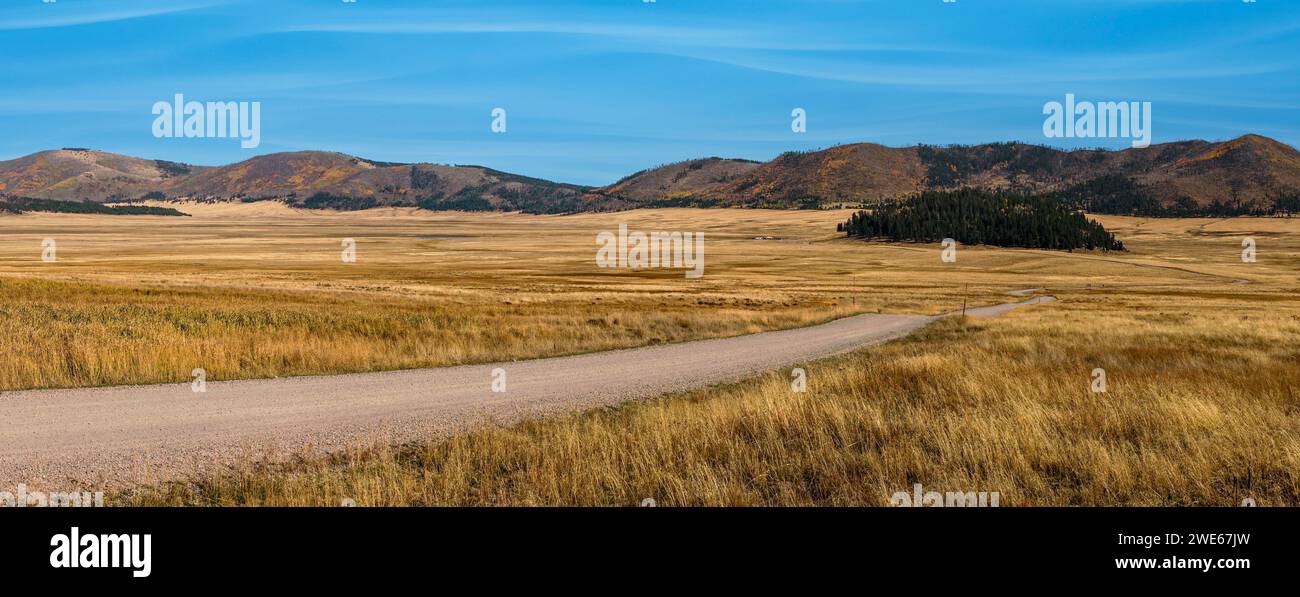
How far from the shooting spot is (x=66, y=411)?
1332cm

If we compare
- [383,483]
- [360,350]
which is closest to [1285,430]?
[383,483]

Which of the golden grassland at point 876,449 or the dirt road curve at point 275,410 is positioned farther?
the dirt road curve at point 275,410

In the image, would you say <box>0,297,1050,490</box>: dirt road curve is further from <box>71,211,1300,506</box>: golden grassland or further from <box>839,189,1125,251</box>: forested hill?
<box>839,189,1125,251</box>: forested hill

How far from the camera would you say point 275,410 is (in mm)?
14016

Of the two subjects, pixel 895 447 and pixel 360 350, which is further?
pixel 360 350

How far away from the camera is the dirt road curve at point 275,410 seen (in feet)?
34.2

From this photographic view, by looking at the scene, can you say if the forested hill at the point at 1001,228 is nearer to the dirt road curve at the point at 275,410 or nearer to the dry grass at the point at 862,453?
the dirt road curve at the point at 275,410

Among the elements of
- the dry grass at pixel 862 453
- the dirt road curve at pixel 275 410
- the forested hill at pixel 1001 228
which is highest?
the forested hill at pixel 1001 228

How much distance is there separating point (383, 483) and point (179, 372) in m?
11.4

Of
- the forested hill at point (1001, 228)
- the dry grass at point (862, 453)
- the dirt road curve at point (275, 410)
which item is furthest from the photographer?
the forested hill at point (1001, 228)

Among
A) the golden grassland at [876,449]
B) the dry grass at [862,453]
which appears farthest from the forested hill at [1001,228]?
the dry grass at [862,453]

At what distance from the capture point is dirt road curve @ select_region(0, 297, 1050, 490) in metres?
10.4
